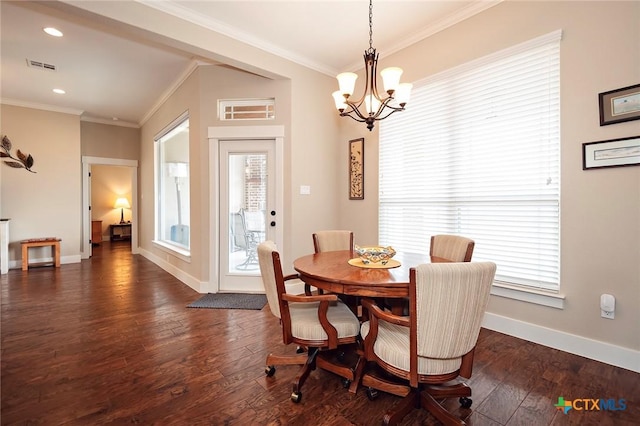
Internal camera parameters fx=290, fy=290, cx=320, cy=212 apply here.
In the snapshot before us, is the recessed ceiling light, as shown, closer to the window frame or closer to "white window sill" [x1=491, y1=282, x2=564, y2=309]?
the window frame

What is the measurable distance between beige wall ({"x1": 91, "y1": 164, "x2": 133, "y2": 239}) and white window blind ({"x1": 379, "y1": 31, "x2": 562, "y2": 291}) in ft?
30.9

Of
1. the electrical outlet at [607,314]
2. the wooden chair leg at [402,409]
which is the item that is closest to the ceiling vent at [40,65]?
the wooden chair leg at [402,409]

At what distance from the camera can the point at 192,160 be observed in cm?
409

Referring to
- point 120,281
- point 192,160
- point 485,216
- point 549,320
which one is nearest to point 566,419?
point 549,320

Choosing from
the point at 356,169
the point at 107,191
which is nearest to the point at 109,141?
the point at 107,191

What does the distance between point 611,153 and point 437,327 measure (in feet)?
6.53

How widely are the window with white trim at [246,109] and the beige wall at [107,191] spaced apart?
7402 millimetres

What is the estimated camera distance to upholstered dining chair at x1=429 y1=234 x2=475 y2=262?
7.26ft

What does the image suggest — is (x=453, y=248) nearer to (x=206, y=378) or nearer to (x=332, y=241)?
(x=332, y=241)

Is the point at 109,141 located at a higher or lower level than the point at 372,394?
higher

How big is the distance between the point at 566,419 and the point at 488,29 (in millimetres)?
3102

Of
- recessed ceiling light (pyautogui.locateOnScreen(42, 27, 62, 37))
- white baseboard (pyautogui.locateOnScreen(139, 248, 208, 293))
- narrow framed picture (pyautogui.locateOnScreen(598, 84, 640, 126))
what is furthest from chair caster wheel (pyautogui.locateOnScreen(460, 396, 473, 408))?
recessed ceiling light (pyautogui.locateOnScreen(42, 27, 62, 37))

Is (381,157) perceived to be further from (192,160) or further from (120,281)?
(120,281)

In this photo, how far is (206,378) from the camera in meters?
1.99
